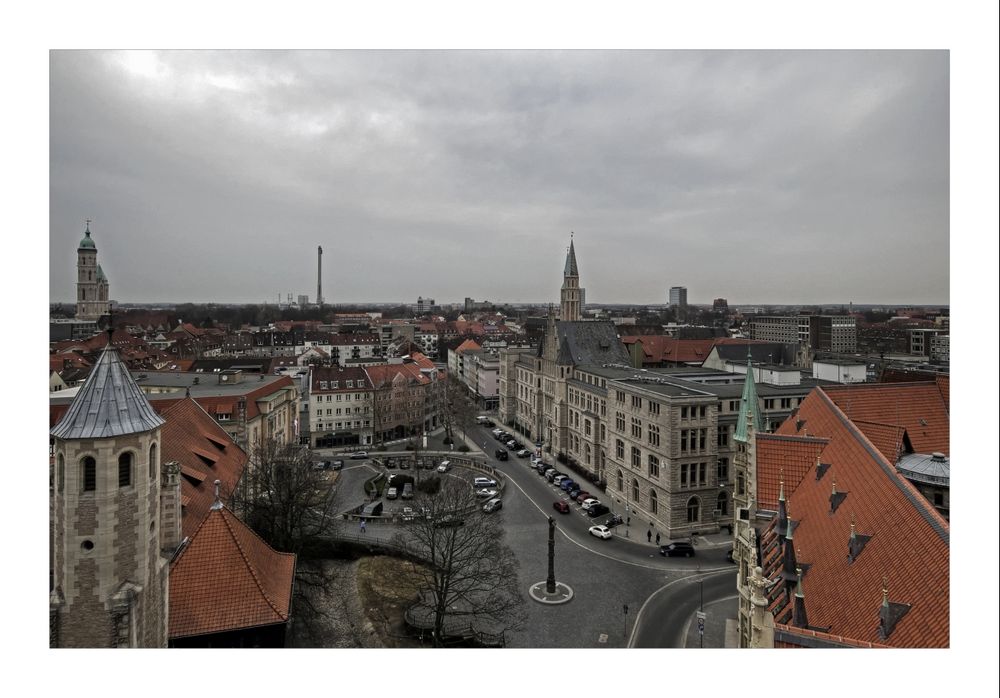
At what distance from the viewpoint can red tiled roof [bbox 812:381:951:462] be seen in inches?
720

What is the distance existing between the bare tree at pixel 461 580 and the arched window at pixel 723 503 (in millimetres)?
10696

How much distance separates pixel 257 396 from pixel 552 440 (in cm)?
1899

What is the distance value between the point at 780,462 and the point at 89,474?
1502 cm

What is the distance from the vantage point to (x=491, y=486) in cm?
3017

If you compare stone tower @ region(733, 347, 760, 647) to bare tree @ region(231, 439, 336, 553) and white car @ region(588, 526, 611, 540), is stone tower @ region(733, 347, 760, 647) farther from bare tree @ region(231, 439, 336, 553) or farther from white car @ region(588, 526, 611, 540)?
bare tree @ region(231, 439, 336, 553)

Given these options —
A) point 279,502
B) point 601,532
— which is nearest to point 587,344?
point 601,532

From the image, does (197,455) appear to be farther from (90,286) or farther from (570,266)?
(570,266)

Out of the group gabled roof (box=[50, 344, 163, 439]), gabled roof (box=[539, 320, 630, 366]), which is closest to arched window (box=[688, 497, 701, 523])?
gabled roof (box=[539, 320, 630, 366])

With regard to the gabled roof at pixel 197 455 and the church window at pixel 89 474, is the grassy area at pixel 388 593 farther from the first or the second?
the church window at pixel 89 474

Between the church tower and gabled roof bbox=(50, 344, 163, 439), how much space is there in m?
39.2

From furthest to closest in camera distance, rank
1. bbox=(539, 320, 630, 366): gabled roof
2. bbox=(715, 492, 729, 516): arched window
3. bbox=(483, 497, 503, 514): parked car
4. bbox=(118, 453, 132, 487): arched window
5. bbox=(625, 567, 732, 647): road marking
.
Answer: bbox=(539, 320, 630, 366): gabled roof
bbox=(483, 497, 503, 514): parked car
bbox=(715, 492, 729, 516): arched window
bbox=(625, 567, 732, 647): road marking
bbox=(118, 453, 132, 487): arched window

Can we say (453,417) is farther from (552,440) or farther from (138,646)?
(138,646)

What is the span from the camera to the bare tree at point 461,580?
15.7 metres

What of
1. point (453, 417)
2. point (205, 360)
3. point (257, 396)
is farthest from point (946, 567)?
point (205, 360)
